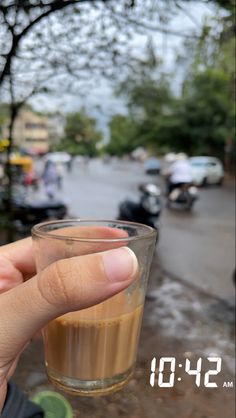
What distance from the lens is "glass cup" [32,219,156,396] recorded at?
635 millimetres

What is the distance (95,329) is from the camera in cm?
66

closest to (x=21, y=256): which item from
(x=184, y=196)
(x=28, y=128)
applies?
(x=28, y=128)

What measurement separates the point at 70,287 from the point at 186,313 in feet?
9.59

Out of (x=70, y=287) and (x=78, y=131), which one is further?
(x=78, y=131)

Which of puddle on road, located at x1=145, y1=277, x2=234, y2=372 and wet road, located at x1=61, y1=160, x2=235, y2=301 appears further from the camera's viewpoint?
wet road, located at x1=61, y1=160, x2=235, y2=301

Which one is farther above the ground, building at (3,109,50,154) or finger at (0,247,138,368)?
building at (3,109,50,154)

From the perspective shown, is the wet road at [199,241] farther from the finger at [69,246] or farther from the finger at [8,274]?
the finger at [69,246]

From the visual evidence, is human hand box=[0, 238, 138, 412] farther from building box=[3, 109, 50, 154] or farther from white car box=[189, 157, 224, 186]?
white car box=[189, 157, 224, 186]

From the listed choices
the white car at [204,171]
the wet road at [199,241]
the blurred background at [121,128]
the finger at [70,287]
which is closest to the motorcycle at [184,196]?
the wet road at [199,241]

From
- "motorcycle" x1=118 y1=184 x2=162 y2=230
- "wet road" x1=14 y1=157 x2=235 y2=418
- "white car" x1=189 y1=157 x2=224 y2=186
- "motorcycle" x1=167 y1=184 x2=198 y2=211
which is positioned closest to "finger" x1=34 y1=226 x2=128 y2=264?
"wet road" x1=14 y1=157 x2=235 y2=418

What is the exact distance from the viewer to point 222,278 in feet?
14.5

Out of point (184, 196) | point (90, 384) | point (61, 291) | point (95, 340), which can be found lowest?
point (184, 196)

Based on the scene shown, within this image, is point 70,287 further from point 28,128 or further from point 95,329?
point 28,128

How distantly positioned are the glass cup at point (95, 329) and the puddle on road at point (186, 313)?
1.80 metres
